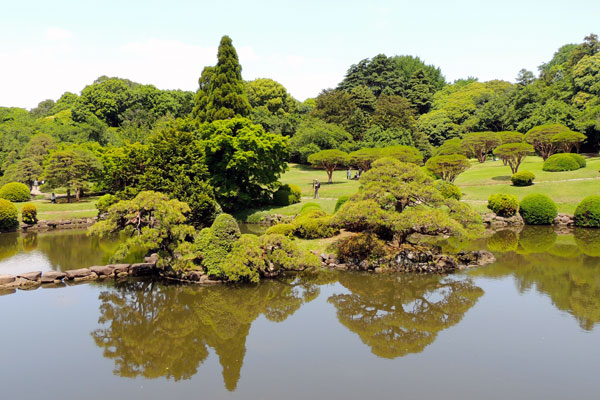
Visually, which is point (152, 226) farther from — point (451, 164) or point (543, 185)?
point (543, 185)

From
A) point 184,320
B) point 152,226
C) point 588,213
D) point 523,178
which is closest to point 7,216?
point 152,226

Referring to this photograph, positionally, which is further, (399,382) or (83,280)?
(83,280)

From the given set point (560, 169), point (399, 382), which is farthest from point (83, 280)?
point (560, 169)

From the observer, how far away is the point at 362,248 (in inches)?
733

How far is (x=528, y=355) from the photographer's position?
10.3 metres

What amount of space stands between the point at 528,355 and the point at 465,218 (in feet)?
27.2

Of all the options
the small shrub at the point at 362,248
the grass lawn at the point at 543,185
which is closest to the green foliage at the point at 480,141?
the grass lawn at the point at 543,185

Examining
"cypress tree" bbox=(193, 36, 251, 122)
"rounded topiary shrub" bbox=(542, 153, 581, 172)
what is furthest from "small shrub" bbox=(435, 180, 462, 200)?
"cypress tree" bbox=(193, 36, 251, 122)

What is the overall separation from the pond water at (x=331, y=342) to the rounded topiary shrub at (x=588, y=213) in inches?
427

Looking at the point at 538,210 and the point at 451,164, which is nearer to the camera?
the point at 538,210

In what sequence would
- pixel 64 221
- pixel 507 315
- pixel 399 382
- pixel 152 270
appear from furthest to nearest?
pixel 64 221, pixel 152 270, pixel 507 315, pixel 399 382

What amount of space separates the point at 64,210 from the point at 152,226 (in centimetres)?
2130

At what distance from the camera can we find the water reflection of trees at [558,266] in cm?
1388

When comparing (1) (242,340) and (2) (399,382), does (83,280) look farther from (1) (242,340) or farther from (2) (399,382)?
(2) (399,382)
